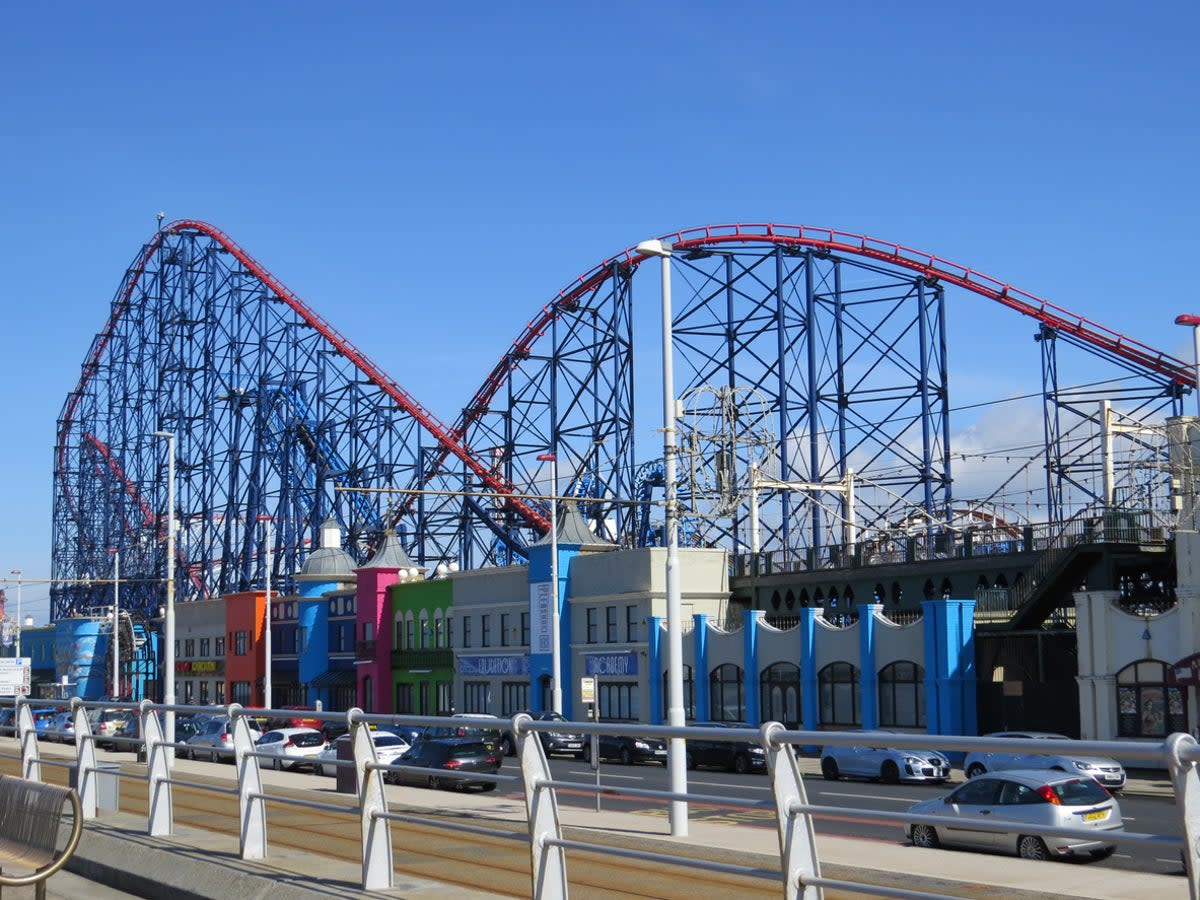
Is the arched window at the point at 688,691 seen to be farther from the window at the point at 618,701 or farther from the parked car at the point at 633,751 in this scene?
the parked car at the point at 633,751

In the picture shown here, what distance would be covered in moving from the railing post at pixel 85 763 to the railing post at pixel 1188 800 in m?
11.2

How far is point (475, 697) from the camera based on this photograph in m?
59.7

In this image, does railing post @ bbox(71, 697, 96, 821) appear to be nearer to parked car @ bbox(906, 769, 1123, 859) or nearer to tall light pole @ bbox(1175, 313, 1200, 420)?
parked car @ bbox(906, 769, 1123, 859)

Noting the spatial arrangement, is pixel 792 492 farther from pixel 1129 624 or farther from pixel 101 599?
pixel 101 599

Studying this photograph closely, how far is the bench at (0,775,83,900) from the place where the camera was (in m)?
8.82

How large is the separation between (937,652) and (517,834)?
3444 centimetres

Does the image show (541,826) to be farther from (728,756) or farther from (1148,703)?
(1148,703)

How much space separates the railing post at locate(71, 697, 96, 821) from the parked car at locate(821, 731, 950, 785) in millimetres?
20386

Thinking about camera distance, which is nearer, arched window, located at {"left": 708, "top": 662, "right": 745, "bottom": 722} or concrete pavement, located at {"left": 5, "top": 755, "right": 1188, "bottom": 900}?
concrete pavement, located at {"left": 5, "top": 755, "right": 1188, "bottom": 900}

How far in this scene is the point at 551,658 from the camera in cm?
5506

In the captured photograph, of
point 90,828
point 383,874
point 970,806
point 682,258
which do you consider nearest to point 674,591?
point 970,806

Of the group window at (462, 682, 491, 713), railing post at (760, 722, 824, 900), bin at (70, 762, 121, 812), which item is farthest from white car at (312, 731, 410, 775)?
railing post at (760, 722, 824, 900)

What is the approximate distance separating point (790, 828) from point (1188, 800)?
197 cm

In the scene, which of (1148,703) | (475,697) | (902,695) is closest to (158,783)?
(1148,703)
